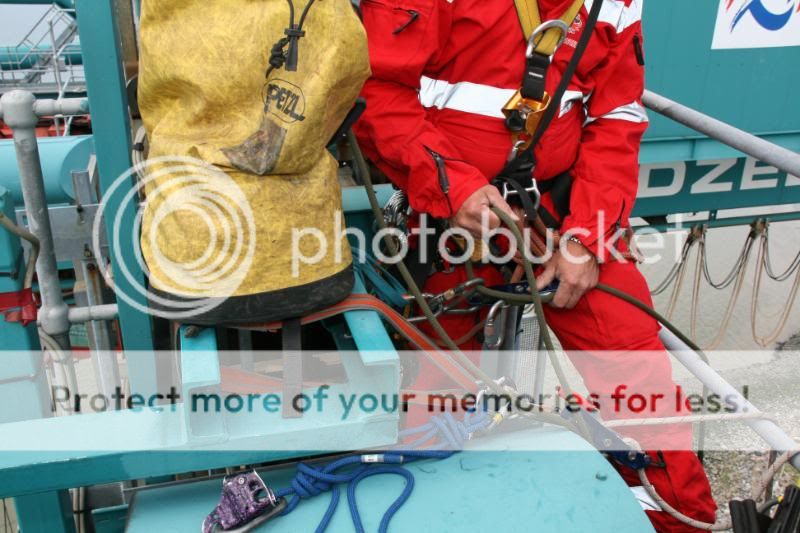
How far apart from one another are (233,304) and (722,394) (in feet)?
3.74

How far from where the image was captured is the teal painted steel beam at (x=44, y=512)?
143 cm

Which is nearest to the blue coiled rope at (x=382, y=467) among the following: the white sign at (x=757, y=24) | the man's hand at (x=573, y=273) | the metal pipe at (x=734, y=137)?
the man's hand at (x=573, y=273)

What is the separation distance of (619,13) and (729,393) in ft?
3.83

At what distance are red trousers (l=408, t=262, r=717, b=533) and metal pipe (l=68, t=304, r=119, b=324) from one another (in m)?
1.15

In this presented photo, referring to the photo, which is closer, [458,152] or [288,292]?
[288,292]

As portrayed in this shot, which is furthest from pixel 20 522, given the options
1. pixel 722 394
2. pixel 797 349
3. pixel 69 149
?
pixel 797 349

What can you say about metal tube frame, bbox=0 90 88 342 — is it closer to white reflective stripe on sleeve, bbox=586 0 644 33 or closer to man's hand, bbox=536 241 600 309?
man's hand, bbox=536 241 600 309

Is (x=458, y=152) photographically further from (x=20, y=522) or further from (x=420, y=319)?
(x=20, y=522)

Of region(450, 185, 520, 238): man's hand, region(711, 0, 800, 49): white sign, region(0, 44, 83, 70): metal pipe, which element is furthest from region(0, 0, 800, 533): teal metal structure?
region(0, 44, 83, 70): metal pipe

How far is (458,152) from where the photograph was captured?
6.54 feet

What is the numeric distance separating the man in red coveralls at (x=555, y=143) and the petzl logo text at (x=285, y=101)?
586 mm

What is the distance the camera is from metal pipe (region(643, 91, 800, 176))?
77.3 inches

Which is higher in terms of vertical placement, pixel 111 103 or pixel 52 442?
pixel 111 103

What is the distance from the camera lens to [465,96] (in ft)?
6.43
